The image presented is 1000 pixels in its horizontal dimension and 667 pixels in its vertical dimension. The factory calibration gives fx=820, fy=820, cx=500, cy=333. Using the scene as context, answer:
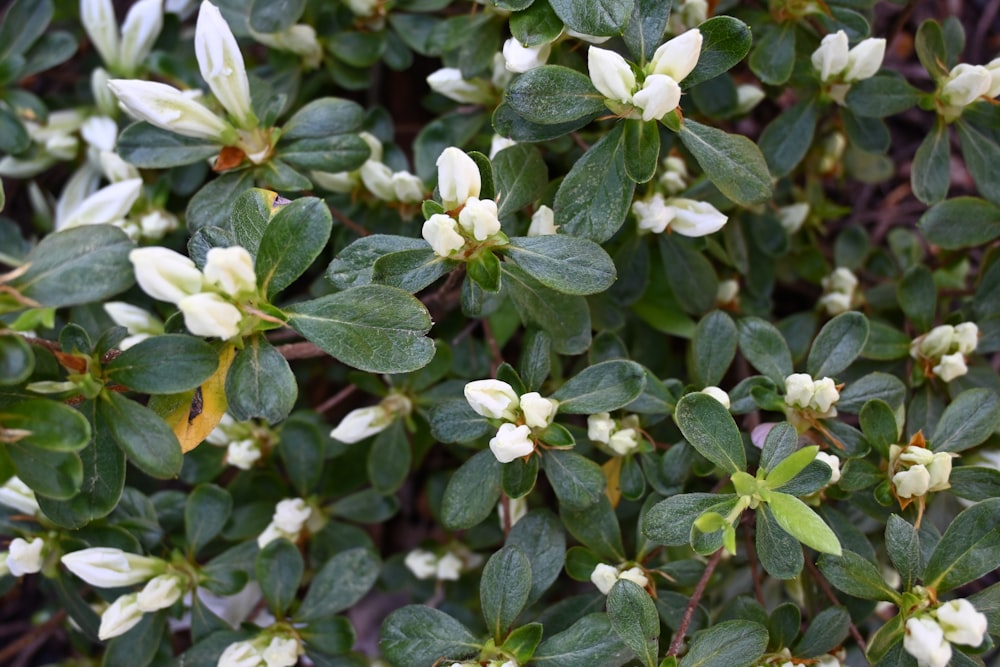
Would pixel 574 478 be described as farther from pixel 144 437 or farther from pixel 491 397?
pixel 144 437

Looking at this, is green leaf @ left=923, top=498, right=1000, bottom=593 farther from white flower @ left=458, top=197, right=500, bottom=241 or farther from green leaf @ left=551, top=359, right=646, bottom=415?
white flower @ left=458, top=197, right=500, bottom=241

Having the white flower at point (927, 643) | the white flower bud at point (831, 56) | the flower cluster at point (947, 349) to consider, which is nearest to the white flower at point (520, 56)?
the white flower bud at point (831, 56)

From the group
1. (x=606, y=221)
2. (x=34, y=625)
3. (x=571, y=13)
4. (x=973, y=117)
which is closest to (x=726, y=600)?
(x=606, y=221)

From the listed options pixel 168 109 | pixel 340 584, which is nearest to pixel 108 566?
pixel 340 584

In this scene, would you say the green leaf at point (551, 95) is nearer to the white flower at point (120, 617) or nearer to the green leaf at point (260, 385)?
the green leaf at point (260, 385)

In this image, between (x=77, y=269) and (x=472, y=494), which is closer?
(x=77, y=269)

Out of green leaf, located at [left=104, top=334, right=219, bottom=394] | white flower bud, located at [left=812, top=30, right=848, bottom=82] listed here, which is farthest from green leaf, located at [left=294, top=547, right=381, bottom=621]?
white flower bud, located at [left=812, top=30, right=848, bottom=82]

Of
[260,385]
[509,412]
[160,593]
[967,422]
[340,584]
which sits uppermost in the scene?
[260,385]
